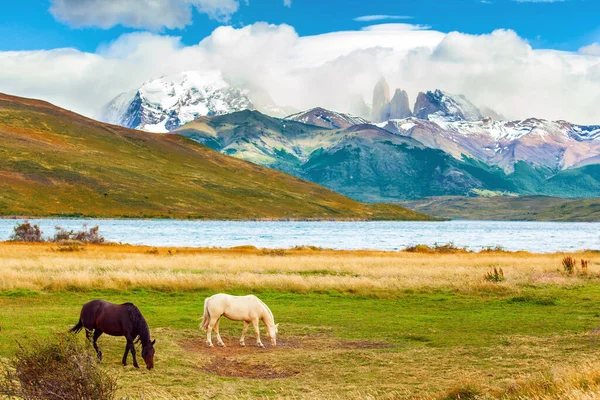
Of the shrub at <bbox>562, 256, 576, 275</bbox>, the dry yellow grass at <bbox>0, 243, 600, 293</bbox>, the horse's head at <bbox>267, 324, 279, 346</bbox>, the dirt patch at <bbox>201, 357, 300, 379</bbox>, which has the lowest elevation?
the dirt patch at <bbox>201, 357, 300, 379</bbox>

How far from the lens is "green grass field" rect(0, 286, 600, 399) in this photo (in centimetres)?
1569

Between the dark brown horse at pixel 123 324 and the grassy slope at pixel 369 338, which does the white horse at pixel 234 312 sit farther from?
the dark brown horse at pixel 123 324

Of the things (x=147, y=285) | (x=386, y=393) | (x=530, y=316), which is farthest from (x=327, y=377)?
(x=147, y=285)

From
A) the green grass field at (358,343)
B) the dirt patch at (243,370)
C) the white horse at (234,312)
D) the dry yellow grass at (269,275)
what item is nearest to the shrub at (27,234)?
the dry yellow grass at (269,275)

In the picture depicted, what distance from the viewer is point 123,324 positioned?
57.0 feet

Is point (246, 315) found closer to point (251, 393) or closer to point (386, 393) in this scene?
point (251, 393)

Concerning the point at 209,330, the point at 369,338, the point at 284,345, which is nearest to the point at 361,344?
the point at 369,338

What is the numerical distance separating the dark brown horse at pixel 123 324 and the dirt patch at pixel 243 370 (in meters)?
1.74

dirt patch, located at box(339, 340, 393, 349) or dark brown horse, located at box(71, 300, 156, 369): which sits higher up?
dark brown horse, located at box(71, 300, 156, 369)

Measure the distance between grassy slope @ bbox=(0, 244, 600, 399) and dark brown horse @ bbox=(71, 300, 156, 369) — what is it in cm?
53

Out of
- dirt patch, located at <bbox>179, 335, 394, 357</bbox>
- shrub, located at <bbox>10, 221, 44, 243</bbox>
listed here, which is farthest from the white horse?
shrub, located at <bbox>10, 221, 44, 243</bbox>

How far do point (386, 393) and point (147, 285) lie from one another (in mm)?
22039

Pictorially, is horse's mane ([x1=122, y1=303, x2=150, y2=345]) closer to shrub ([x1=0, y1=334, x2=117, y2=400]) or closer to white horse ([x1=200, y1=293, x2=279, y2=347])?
white horse ([x1=200, y1=293, x2=279, y2=347])

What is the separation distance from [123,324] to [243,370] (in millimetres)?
3464
